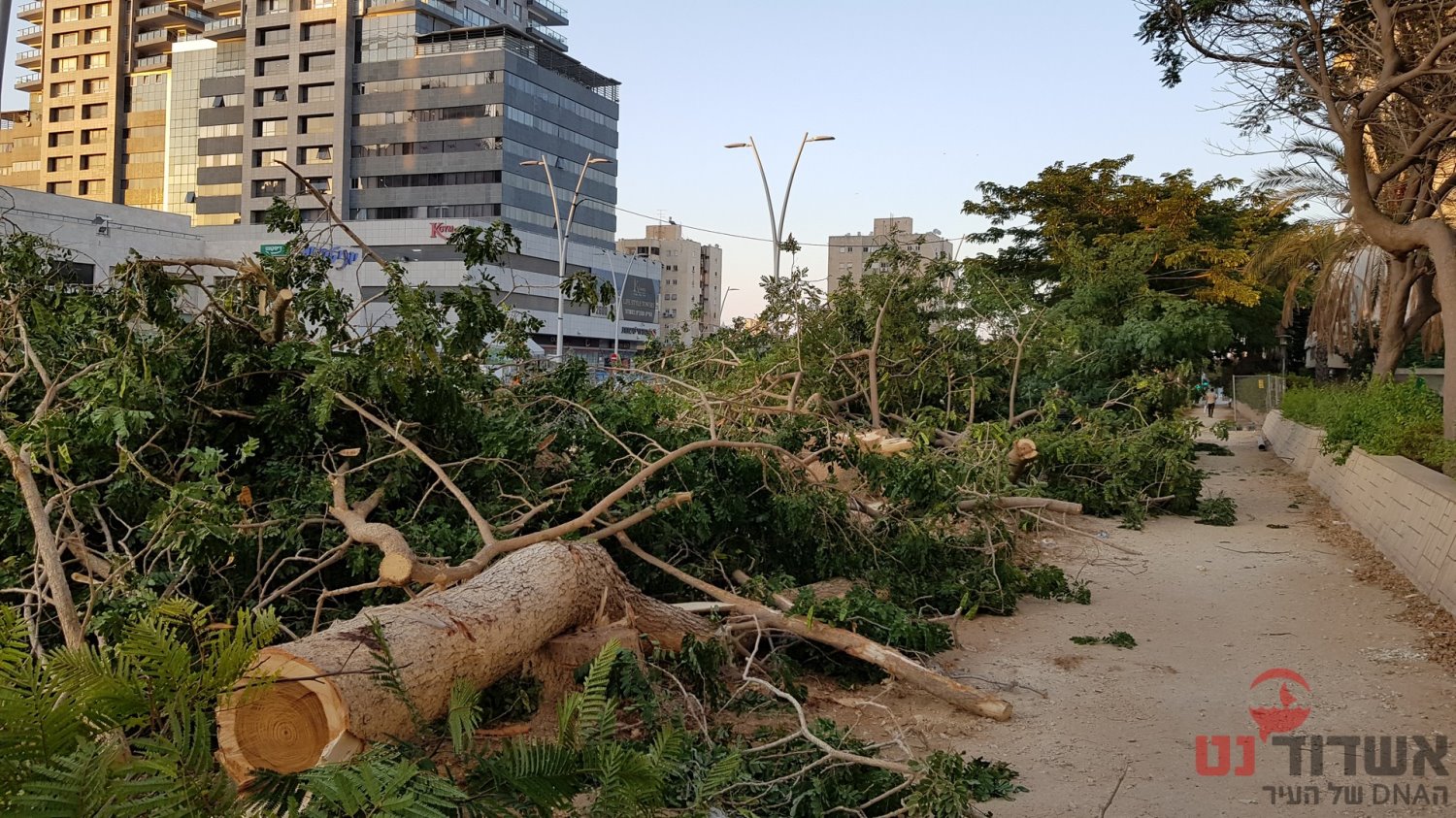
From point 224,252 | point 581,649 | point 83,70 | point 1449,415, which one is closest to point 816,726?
point 581,649

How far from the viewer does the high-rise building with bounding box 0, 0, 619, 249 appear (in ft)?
244

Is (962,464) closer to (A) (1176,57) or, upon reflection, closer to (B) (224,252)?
(A) (1176,57)

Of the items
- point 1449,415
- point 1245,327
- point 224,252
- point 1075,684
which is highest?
point 224,252

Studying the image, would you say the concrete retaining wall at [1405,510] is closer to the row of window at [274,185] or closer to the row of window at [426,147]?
the row of window at [426,147]

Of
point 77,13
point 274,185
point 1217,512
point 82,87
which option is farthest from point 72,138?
point 1217,512

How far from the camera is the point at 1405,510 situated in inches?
390

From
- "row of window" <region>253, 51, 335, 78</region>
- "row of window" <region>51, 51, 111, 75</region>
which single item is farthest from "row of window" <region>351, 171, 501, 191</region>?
"row of window" <region>51, 51, 111, 75</region>

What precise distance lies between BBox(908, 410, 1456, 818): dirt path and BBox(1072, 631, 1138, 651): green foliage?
65 millimetres

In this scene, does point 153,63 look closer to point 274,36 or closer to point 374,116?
point 274,36

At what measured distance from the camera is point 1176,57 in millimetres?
14633

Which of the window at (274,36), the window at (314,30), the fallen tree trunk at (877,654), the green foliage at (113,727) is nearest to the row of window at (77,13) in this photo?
the window at (274,36)

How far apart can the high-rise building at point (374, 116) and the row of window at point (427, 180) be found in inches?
3.8

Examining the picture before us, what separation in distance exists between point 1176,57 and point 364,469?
12823 mm

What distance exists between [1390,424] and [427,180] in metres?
70.6
